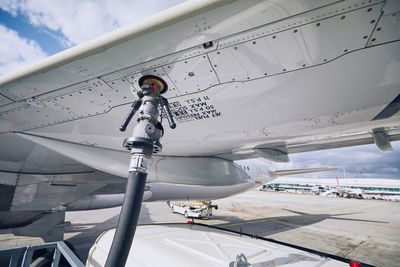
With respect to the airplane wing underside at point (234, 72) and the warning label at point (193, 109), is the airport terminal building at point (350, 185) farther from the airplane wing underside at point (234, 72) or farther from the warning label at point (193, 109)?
the warning label at point (193, 109)

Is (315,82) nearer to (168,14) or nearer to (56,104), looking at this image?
(168,14)

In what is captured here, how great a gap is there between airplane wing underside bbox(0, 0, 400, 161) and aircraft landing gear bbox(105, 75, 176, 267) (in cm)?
49

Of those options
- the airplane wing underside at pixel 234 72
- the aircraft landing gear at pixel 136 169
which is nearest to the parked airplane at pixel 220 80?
the airplane wing underside at pixel 234 72

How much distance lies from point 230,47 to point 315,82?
1.10 m

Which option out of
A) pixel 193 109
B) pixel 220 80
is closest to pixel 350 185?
pixel 193 109

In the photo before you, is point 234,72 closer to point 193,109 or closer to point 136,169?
point 193,109

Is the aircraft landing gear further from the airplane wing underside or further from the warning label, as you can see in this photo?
the warning label

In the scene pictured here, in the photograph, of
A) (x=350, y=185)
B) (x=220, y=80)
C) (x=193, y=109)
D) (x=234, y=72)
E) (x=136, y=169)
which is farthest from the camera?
(x=350, y=185)

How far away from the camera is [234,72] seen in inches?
83.5

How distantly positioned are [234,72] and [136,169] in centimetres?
137

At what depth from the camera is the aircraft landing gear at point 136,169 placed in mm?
1464

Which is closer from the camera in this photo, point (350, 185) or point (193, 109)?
point (193, 109)

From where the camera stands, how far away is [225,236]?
12.1 feet

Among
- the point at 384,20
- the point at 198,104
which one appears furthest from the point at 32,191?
the point at 384,20
